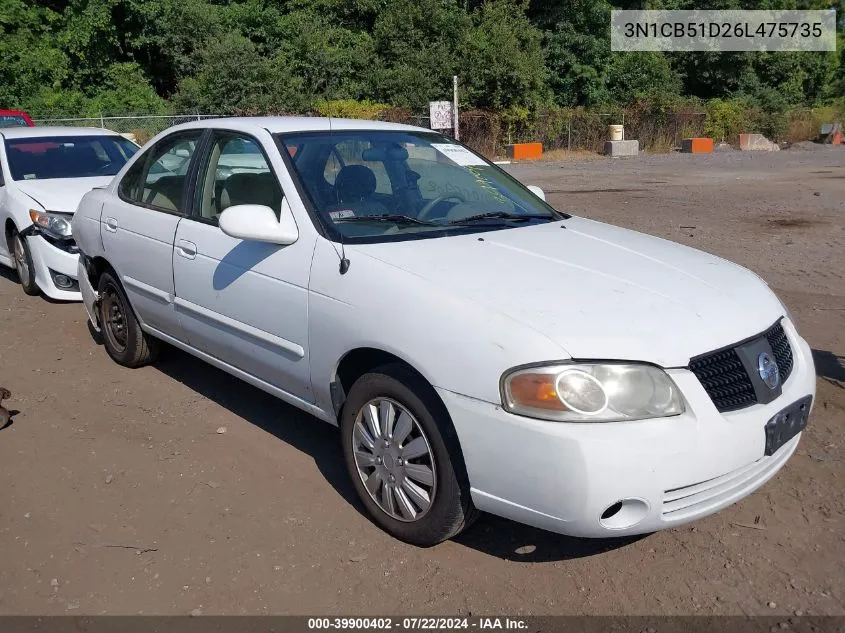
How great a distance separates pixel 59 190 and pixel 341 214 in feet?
16.3

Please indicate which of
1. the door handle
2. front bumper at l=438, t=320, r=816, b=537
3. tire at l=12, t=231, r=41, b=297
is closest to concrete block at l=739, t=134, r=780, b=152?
tire at l=12, t=231, r=41, b=297

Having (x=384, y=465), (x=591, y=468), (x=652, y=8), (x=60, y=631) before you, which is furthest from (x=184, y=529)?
(x=652, y=8)

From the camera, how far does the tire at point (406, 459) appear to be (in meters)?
3.07

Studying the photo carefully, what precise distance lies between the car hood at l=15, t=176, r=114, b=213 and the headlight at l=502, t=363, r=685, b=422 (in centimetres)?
589

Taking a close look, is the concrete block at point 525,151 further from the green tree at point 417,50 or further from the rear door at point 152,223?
the rear door at point 152,223

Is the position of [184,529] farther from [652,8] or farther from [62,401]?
[652,8]

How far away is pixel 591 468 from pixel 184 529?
1.88 m

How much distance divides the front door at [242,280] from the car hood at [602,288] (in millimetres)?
494

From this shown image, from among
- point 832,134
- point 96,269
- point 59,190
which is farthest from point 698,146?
point 96,269

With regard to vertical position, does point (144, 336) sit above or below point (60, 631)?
above

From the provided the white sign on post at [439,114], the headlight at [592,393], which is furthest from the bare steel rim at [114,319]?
the white sign on post at [439,114]

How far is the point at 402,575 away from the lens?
3195mm

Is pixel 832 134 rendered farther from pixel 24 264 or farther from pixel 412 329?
pixel 412 329

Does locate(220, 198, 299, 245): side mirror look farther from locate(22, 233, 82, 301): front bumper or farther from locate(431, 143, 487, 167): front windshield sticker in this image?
locate(22, 233, 82, 301): front bumper
